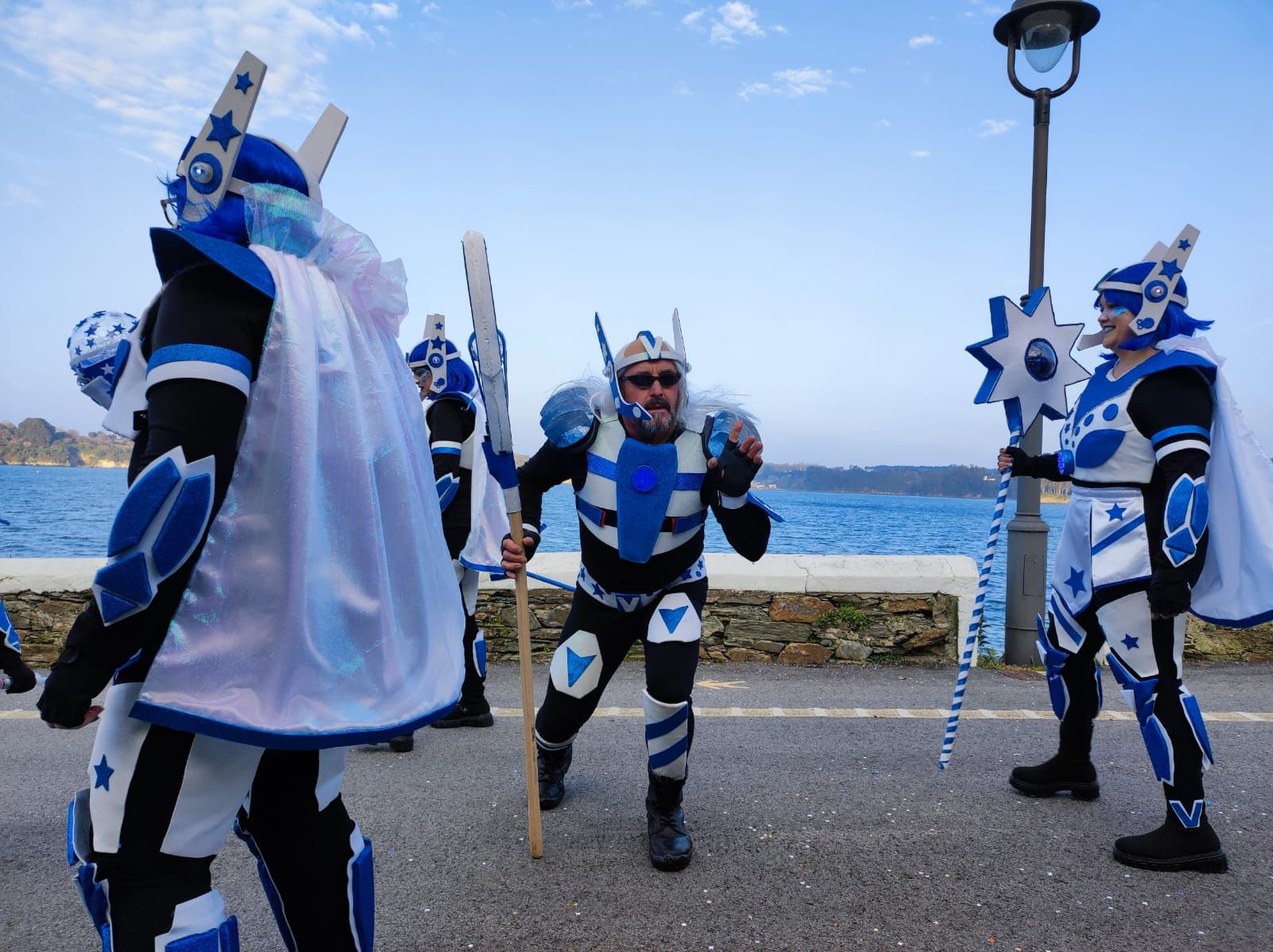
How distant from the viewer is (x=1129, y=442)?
335cm

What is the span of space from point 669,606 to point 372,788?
1533 mm

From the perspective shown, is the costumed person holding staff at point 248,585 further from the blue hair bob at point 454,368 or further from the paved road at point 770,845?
the blue hair bob at point 454,368

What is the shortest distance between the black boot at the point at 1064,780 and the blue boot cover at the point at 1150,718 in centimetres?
49

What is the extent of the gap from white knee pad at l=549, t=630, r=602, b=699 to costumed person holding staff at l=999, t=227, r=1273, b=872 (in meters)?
1.89

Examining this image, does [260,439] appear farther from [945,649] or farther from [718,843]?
[945,649]

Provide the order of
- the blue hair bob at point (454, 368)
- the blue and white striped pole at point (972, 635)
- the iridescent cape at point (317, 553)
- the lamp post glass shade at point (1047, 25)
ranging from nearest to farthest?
the iridescent cape at point (317, 553)
the blue and white striped pole at point (972, 635)
the blue hair bob at point (454, 368)
the lamp post glass shade at point (1047, 25)

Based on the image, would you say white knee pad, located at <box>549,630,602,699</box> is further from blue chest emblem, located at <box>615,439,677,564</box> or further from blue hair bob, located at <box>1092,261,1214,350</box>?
blue hair bob, located at <box>1092,261,1214,350</box>

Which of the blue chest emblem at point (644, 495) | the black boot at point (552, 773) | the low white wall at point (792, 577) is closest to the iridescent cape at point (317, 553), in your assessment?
the blue chest emblem at point (644, 495)

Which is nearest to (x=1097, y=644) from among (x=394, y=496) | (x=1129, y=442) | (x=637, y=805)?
(x=1129, y=442)

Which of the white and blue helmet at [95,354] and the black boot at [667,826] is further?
the black boot at [667,826]

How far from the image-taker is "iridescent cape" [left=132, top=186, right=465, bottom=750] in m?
1.57

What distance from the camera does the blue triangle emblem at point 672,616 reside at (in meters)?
3.30

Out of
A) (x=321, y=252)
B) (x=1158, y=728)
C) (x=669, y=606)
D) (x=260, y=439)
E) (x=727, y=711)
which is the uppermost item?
(x=321, y=252)

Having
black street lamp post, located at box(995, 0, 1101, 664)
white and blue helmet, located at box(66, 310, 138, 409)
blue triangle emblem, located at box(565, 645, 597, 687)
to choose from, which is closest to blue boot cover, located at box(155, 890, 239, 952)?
white and blue helmet, located at box(66, 310, 138, 409)
